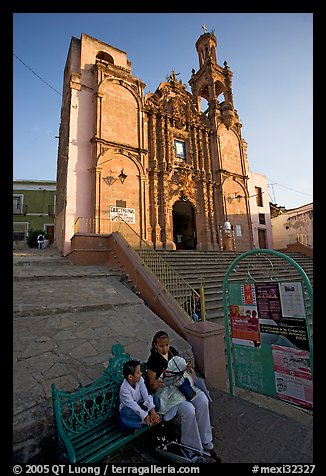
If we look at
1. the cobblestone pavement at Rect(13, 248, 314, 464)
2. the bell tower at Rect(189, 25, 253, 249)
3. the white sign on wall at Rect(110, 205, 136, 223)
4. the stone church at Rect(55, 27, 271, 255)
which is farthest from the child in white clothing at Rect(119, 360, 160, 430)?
the bell tower at Rect(189, 25, 253, 249)

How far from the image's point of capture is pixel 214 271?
1005cm

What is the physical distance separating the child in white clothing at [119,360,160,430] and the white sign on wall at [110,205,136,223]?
1169 cm

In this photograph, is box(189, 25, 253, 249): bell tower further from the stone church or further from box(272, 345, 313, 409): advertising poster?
box(272, 345, 313, 409): advertising poster

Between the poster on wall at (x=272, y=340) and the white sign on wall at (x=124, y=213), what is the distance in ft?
36.4

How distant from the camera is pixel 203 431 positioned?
2574 millimetres

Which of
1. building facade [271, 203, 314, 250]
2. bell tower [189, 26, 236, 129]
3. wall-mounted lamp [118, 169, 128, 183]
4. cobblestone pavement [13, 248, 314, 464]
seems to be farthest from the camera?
Result: building facade [271, 203, 314, 250]

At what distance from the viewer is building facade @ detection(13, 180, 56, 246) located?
92.3ft

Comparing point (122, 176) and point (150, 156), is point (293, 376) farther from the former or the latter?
point (150, 156)

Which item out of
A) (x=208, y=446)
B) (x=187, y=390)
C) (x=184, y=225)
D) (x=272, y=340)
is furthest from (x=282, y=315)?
(x=184, y=225)

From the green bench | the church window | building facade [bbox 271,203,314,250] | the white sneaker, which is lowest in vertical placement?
the white sneaker

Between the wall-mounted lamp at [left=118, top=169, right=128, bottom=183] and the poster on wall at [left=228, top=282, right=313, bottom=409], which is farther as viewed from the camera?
the wall-mounted lamp at [left=118, top=169, right=128, bottom=183]
